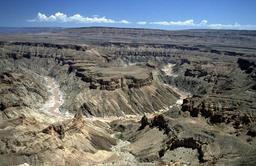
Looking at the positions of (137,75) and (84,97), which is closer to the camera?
(84,97)

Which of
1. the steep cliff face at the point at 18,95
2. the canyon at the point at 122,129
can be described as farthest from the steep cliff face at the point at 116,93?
the steep cliff face at the point at 18,95

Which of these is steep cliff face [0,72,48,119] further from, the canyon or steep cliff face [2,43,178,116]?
steep cliff face [2,43,178,116]

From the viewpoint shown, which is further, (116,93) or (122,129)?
(116,93)

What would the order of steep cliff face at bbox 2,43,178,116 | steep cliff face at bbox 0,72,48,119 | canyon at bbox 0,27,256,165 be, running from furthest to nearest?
steep cliff face at bbox 2,43,178,116
steep cliff face at bbox 0,72,48,119
canyon at bbox 0,27,256,165

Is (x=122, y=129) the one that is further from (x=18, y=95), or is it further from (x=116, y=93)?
(x=18, y=95)

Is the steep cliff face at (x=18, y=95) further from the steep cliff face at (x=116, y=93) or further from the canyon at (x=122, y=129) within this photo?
the steep cliff face at (x=116, y=93)

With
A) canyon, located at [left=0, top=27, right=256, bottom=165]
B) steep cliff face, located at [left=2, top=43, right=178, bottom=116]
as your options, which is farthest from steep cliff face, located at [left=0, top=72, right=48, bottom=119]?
steep cliff face, located at [left=2, top=43, right=178, bottom=116]

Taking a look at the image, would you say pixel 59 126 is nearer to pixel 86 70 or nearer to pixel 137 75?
pixel 137 75

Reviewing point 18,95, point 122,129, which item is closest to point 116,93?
point 18,95

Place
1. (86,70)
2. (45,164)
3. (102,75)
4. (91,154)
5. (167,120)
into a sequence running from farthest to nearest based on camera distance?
(86,70), (102,75), (167,120), (91,154), (45,164)

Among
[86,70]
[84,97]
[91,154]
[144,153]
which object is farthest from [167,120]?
[86,70]

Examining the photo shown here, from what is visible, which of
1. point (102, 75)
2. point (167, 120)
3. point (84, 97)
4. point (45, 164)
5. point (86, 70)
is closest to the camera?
point (45, 164)
